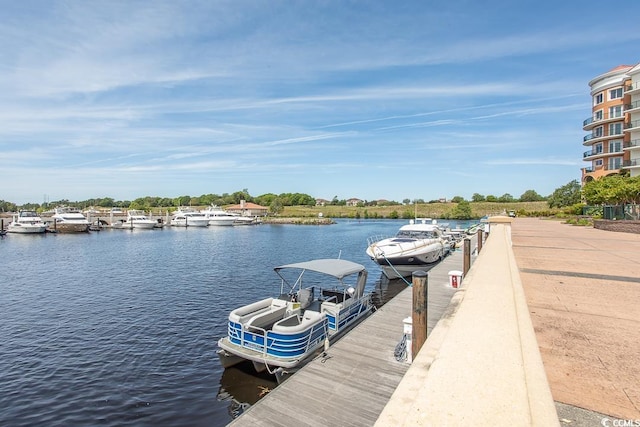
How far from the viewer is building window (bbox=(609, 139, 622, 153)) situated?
4869cm

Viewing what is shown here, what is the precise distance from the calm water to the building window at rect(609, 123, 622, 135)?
147 ft

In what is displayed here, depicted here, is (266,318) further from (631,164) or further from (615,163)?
(615,163)

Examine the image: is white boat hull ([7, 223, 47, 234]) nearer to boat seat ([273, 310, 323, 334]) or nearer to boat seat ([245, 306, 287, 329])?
boat seat ([245, 306, 287, 329])

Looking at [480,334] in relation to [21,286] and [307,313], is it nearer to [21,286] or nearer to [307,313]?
[307,313]

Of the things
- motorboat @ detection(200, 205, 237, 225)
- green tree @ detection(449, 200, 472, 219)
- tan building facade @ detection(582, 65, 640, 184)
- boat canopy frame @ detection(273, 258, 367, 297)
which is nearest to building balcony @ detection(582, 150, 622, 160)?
tan building facade @ detection(582, 65, 640, 184)

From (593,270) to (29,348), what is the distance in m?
23.6

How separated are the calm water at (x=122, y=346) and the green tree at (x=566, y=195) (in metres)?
62.3

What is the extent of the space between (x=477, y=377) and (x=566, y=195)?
8526 cm

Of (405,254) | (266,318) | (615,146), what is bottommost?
(266,318)

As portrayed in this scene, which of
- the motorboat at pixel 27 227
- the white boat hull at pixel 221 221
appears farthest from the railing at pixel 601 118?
the motorboat at pixel 27 227

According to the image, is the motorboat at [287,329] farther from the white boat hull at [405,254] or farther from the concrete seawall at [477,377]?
the white boat hull at [405,254]

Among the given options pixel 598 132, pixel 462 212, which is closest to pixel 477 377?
pixel 598 132

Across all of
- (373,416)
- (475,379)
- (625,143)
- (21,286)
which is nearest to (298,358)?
(373,416)

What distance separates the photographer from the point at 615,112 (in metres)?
49.0
